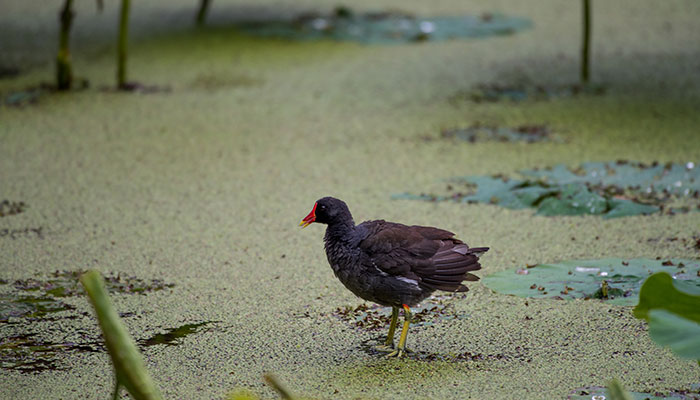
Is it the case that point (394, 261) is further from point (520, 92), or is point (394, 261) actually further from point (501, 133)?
point (520, 92)

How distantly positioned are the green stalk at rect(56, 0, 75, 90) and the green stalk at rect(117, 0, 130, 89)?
0.95ft

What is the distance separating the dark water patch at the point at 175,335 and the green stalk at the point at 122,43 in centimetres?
297

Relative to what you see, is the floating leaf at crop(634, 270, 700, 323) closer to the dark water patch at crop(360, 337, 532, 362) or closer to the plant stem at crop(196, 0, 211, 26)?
the dark water patch at crop(360, 337, 532, 362)

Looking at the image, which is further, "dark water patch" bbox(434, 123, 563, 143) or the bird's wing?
"dark water patch" bbox(434, 123, 563, 143)

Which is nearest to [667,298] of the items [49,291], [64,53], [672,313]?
[672,313]

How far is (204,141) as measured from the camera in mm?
4273

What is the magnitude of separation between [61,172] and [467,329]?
2293 millimetres

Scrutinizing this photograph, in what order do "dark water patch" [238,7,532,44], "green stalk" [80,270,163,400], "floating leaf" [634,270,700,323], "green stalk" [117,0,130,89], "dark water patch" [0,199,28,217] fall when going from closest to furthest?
"green stalk" [80,270,163,400] → "floating leaf" [634,270,700,323] → "dark water patch" [0,199,28,217] → "green stalk" [117,0,130,89] → "dark water patch" [238,7,532,44]

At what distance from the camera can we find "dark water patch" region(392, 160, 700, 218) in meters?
3.24

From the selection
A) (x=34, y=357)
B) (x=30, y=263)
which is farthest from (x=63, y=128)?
(x=34, y=357)

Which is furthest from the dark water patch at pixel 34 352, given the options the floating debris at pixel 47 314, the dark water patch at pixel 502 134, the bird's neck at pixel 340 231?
the dark water patch at pixel 502 134

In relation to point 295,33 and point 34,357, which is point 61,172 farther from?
point 295,33

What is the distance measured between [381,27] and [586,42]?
5.92ft

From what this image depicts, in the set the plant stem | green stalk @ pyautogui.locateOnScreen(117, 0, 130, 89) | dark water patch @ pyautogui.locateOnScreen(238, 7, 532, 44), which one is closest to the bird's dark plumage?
green stalk @ pyautogui.locateOnScreen(117, 0, 130, 89)
